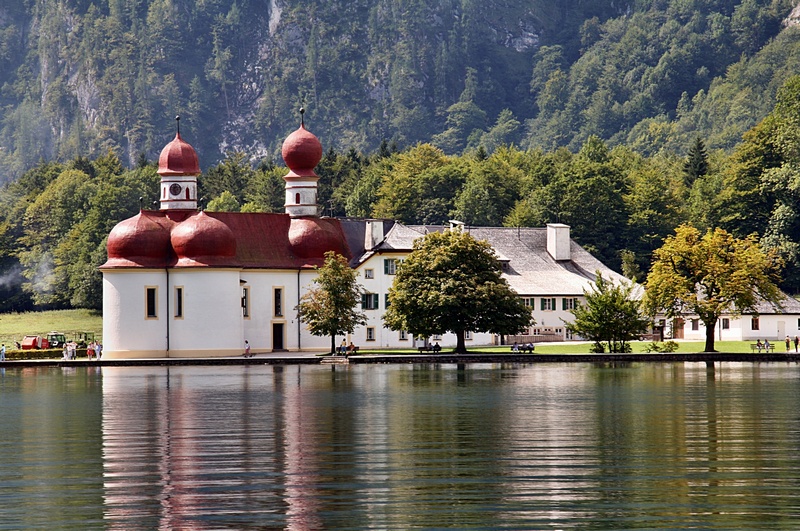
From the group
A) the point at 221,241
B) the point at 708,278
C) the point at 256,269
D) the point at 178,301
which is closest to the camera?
the point at 708,278

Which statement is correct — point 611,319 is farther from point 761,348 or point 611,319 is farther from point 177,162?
point 177,162

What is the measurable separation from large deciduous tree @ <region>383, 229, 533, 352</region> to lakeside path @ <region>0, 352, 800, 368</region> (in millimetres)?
1852

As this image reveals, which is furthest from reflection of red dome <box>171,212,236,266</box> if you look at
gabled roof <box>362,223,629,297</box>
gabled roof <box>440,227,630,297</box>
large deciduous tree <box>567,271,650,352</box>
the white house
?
the white house

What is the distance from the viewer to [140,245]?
9644cm

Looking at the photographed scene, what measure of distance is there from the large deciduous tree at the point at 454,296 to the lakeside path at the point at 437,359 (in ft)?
6.08

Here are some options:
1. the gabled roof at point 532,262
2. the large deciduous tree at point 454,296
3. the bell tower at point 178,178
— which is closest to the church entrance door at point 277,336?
the gabled roof at point 532,262

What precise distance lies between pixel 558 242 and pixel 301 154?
19.8 m

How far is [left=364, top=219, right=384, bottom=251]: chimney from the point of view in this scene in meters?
104

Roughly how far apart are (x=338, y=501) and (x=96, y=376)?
50.2 metres

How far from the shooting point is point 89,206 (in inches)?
6388

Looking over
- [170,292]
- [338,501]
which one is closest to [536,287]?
[170,292]

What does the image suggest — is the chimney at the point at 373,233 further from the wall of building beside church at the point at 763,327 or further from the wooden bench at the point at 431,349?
the wall of building beside church at the point at 763,327

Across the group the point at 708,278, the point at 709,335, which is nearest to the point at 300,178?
the point at 708,278

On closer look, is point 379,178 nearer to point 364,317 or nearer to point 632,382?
point 364,317
